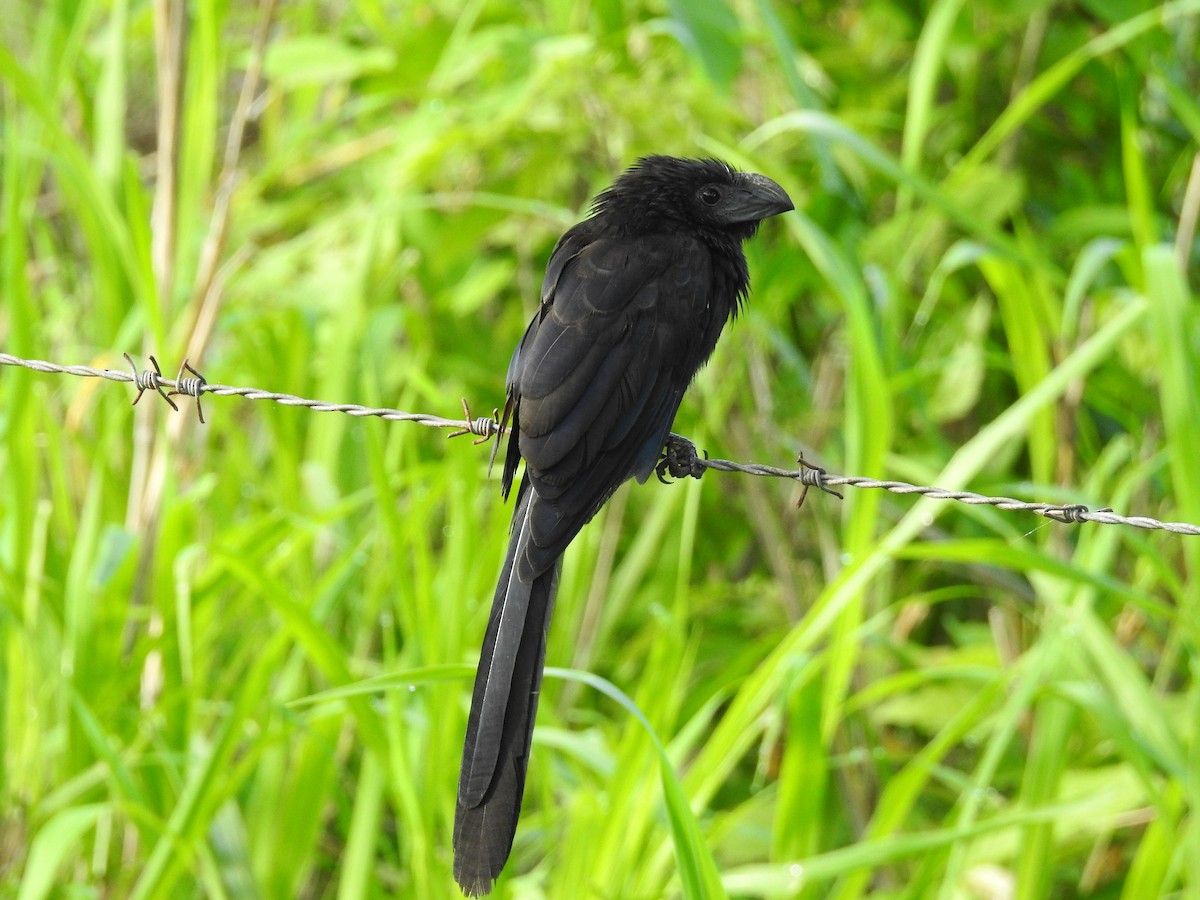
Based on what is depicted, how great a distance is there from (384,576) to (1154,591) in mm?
1882

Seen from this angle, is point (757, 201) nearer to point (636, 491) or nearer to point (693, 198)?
point (693, 198)

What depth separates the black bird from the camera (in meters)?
1.68

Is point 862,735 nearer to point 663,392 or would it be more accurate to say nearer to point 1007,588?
point 1007,588

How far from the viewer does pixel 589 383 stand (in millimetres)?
1949

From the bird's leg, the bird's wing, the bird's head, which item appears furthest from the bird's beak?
the bird's leg

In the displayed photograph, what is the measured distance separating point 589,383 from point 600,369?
4 centimetres

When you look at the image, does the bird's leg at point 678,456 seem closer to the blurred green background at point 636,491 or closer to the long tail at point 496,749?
the blurred green background at point 636,491

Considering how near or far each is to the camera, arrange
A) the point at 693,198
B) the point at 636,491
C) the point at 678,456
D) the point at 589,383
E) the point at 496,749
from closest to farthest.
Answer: the point at 496,749 → the point at 589,383 → the point at 678,456 → the point at 693,198 → the point at 636,491

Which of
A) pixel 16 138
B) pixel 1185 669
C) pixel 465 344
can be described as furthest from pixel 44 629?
pixel 1185 669

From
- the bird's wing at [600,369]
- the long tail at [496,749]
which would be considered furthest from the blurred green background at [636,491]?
the bird's wing at [600,369]

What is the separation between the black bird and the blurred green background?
11 cm

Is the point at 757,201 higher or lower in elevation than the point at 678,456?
higher

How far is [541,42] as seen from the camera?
8.80ft

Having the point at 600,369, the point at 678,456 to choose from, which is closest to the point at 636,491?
the point at 678,456
